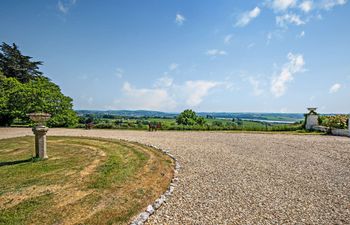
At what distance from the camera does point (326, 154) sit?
932 centimetres

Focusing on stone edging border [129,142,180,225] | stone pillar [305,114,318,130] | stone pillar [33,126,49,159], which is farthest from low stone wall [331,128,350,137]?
stone pillar [33,126,49,159]

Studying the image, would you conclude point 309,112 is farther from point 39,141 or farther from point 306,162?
point 39,141

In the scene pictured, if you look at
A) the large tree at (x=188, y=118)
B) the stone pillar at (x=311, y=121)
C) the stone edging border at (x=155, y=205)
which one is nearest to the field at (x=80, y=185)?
the stone edging border at (x=155, y=205)

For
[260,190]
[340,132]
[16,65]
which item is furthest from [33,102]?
[340,132]

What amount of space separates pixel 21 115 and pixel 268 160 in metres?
22.9

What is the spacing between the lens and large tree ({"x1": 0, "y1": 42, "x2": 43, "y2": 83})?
109ft

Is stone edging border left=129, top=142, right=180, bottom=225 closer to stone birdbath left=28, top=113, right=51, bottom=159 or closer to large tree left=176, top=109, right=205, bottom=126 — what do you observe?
stone birdbath left=28, top=113, right=51, bottom=159

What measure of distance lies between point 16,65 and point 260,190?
3939 cm

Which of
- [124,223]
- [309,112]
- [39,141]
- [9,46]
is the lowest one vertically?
[124,223]

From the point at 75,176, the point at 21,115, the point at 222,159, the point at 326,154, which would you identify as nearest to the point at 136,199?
the point at 75,176

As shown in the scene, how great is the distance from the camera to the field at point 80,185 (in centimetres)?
409

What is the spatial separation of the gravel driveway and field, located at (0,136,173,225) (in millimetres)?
694

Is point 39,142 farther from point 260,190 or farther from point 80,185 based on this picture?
point 260,190

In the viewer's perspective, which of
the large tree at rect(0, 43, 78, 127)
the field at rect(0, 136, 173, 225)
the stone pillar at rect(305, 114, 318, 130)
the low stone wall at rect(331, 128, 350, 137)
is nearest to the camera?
the field at rect(0, 136, 173, 225)
